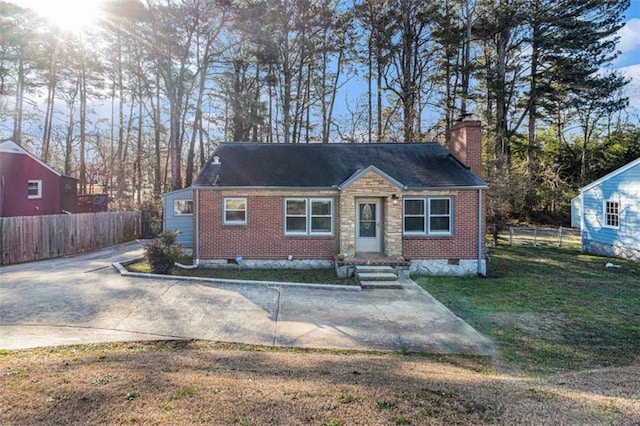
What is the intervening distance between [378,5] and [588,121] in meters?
19.5

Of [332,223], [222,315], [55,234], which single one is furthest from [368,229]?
[55,234]

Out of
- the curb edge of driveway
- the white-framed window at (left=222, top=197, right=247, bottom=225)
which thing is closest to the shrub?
the curb edge of driveway

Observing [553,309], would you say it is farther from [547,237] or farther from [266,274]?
[547,237]

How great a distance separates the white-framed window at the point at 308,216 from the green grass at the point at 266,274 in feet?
4.59

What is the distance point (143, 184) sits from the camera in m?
29.2

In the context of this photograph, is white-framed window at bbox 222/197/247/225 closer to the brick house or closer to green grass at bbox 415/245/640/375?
the brick house

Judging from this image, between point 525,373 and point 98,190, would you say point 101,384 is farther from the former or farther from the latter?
point 98,190

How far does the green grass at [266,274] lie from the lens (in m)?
10.6

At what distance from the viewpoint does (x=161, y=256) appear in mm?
10898

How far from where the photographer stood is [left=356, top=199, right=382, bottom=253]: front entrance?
1208 centimetres

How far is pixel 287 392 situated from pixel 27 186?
73.6 feet

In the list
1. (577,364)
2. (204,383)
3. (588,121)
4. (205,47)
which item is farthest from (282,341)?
(588,121)

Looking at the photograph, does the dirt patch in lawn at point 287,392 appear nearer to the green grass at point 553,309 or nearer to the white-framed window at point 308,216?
the green grass at point 553,309

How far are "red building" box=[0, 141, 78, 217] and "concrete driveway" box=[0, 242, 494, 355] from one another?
34.4 feet
